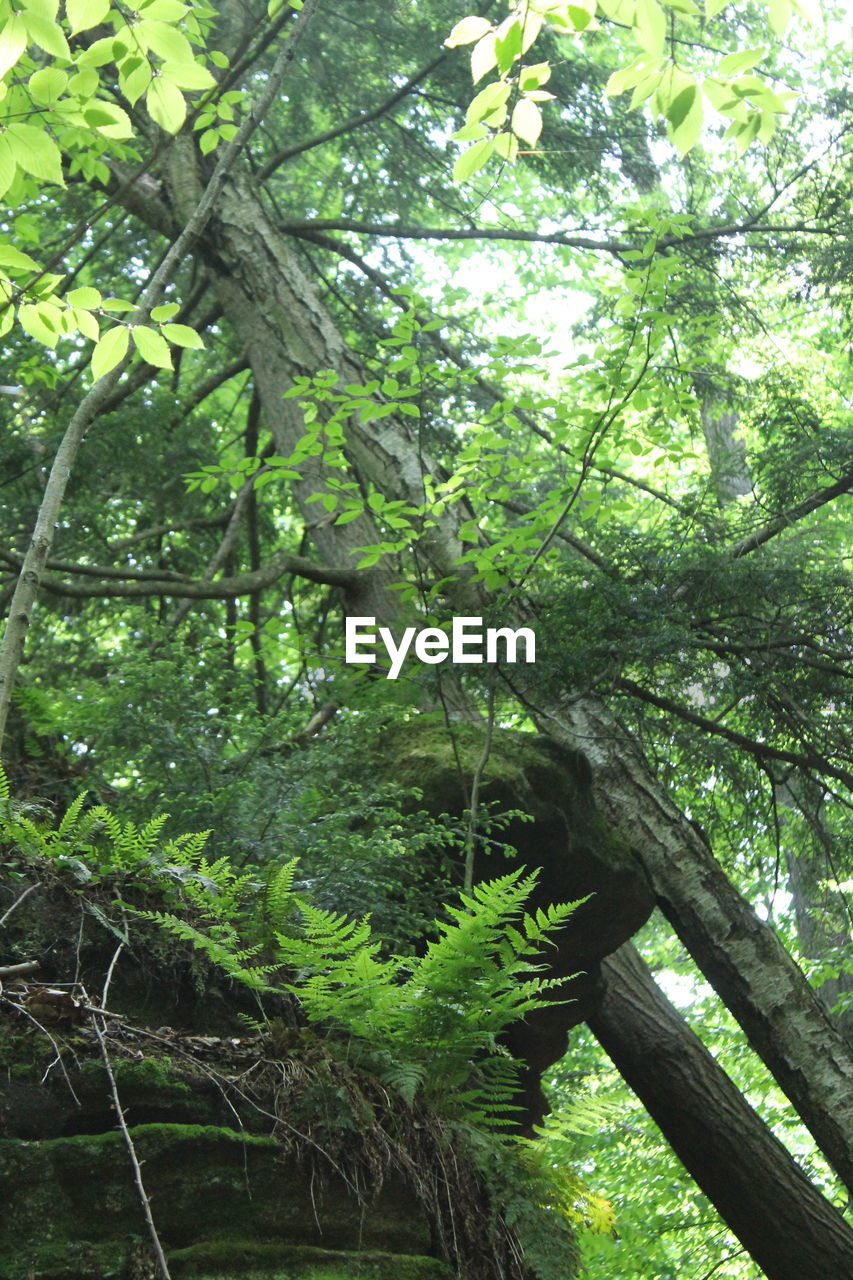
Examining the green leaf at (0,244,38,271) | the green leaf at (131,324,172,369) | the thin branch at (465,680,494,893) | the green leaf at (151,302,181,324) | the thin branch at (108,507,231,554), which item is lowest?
the thin branch at (465,680,494,893)

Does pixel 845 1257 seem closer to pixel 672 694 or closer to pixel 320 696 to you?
pixel 672 694

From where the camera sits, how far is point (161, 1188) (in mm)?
2910

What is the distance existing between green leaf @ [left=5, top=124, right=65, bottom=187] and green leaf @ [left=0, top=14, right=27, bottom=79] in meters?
0.34

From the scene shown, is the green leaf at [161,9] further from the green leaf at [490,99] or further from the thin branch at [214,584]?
the thin branch at [214,584]

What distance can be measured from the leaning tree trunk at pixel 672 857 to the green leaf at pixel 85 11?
3.64 m

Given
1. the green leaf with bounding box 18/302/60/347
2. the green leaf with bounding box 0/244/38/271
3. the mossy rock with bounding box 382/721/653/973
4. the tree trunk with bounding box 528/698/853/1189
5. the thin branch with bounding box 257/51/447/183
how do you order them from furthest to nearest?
the thin branch with bounding box 257/51/447/183 → the tree trunk with bounding box 528/698/853/1189 → the mossy rock with bounding box 382/721/653/973 → the green leaf with bounding box 18/302/60/347 → the green leaf with bounding box 0/244/38/271

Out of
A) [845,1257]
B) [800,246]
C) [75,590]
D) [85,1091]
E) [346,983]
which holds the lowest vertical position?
[845,1257]

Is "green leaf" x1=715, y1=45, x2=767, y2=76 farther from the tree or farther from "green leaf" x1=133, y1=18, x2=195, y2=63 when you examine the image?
"green leaf" x1=133, y1=18, x2=195, y2=63

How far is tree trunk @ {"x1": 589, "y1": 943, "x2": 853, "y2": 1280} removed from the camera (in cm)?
627

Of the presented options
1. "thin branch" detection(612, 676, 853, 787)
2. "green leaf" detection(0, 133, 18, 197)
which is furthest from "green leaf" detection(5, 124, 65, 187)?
"thin branch" detection(612, 676, 853, 787)

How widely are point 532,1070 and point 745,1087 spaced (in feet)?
25.3

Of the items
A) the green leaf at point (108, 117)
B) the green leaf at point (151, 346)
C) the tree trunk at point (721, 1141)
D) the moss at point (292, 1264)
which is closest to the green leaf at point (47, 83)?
the green leaf at point (108, 117)

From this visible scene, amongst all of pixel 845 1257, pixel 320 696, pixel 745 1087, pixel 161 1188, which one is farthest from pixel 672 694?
pixel 745 1087

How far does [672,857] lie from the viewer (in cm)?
668
